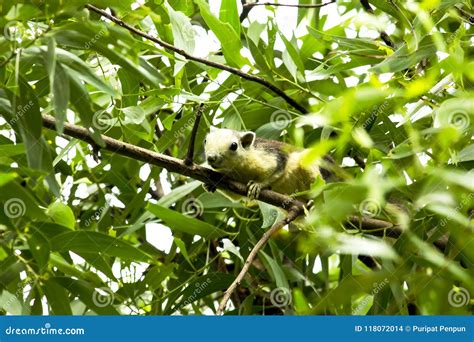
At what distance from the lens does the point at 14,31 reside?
1687 mm

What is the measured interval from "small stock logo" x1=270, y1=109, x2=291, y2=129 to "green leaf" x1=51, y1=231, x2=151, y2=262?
84 centimetres

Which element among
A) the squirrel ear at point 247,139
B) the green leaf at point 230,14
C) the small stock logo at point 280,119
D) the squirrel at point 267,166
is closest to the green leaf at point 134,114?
the green leaf at point 230,14

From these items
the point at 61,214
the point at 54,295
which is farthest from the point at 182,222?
the point at 54,295

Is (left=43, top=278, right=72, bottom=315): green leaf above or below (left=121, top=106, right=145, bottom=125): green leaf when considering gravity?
below

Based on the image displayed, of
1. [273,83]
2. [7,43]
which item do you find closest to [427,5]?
[7,43]

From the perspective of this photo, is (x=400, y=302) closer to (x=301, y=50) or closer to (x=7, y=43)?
(x=7, y=43)

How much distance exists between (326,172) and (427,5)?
1850mm

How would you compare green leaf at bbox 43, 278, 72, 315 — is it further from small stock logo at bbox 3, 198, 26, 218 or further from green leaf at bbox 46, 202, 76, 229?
green leaf at bbox 46, 202, 76, 229

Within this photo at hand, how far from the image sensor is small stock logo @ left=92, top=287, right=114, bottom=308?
6.90 feet

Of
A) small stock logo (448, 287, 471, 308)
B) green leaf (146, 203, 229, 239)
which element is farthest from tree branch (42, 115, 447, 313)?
small stock logo (448, 287, 471, 308)

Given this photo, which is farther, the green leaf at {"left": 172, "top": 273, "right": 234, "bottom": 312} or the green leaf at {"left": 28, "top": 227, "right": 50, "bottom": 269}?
the green leaf at {"left": 172, "top": 273, "right": 234, "bottom": 312}

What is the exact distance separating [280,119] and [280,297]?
1.94 ft

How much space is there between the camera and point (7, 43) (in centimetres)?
150

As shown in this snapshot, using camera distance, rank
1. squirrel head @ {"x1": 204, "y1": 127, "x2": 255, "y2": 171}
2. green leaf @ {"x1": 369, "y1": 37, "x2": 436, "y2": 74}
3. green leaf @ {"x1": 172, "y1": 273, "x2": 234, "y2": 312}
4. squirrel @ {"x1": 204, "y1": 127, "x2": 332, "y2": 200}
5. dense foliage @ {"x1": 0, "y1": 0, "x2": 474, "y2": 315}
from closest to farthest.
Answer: dense foliage @ {"x1": 0, "y1": 0, "x2": 474, "y2": 315}
green leaf @ {"x1": 369, "y1": 37, "x2": 436, "y2": 74}
green leaf @ {"x1": 172, "y1": 273, "x2": 234, "y2": 312}
squirrel head @ {"x1": 204, "y1": 127, "x2": 255, "y2": 171}
squirrel @ {"x1": 204, "y1": 127, "x2": 332, "y2": 200}
